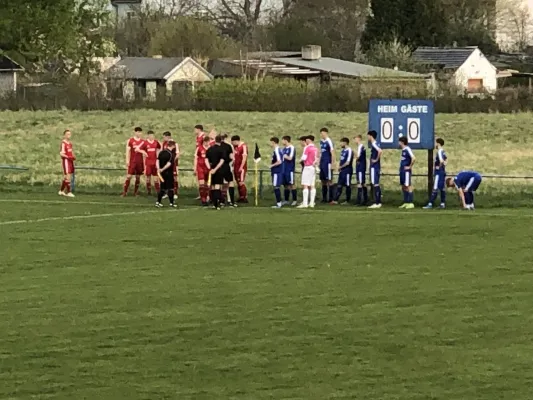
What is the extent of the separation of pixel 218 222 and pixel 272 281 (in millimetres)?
7187

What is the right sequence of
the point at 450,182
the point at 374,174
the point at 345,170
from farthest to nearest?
the point at 345,170 → the point at 374,174 → the point at 450,182

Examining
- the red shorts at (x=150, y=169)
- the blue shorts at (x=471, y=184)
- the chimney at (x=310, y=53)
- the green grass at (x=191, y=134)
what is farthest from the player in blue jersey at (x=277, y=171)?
the chimney at (x=310, y=53)

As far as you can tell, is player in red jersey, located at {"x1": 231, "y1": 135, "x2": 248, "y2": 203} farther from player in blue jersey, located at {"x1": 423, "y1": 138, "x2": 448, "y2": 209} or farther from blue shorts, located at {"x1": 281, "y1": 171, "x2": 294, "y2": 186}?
player in blue jersey, located at {"x1": 423, "y1": 138, "x2": 448, "y2": 209}

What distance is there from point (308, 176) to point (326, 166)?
1263 mm

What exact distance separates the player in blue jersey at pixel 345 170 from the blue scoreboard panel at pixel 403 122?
0.99m

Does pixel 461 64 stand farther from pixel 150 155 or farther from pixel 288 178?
pixel 288 178

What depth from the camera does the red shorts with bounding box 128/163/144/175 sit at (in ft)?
92.5

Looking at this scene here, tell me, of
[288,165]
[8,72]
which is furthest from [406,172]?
[8,72]

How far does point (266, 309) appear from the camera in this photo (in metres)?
13.1

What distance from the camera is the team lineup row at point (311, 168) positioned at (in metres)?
25.0

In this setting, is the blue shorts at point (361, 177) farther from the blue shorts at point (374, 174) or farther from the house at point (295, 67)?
the house at point (295, 67)

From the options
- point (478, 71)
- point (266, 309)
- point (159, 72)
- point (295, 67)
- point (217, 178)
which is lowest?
point (266, 309)

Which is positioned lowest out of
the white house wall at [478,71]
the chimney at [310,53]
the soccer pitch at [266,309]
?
the soccer pitch at [266,309]

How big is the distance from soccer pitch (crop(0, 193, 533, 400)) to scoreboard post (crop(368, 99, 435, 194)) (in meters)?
4.59
